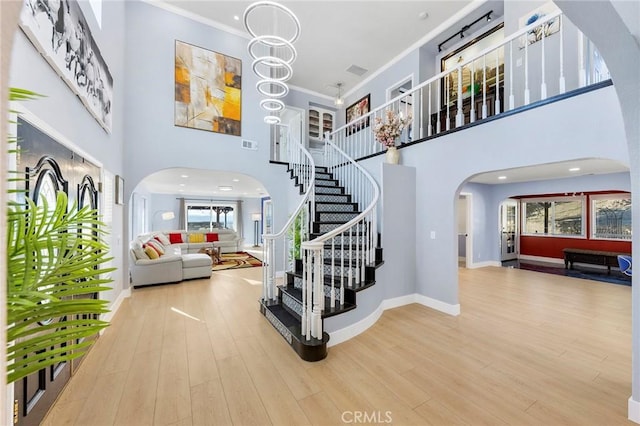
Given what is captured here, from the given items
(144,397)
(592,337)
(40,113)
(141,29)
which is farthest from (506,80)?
(141,29)

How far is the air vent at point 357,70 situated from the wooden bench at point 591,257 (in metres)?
7.53

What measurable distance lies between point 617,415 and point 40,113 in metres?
4.55

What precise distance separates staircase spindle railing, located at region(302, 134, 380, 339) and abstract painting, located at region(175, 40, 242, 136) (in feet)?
8.99

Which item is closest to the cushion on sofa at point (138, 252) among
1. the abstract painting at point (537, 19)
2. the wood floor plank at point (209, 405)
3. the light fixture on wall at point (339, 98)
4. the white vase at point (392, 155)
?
the wood floor plank at point (209, 405)

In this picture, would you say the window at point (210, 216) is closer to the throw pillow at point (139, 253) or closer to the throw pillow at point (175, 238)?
the throw pillow at point (175, 238)

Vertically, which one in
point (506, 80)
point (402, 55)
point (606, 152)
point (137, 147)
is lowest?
point (606, 152)

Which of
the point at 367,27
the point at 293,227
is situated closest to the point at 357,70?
the point at 367,27

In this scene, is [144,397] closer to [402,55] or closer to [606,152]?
[606,152]

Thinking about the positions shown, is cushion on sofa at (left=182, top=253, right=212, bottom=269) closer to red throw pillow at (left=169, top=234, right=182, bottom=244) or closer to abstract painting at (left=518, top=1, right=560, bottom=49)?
red throw pillow at (left=169, top=234, right=182, bottom=244)

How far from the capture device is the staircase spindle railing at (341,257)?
2.50 m

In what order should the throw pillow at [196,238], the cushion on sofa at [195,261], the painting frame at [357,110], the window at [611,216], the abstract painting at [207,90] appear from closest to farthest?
1. the abstract painting at [207,90]
2. the cushion on sofa at [195,261]
3. the window at [611,216]
4. the painting frame at [357,110]
5. the throw pillow at [196,238]

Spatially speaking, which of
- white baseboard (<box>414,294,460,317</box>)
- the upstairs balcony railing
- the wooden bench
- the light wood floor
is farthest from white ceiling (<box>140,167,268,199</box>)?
the wooden bench

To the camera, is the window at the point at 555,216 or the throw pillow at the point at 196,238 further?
the throw pillow at the point at 196,238

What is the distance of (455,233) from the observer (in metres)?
3.64
